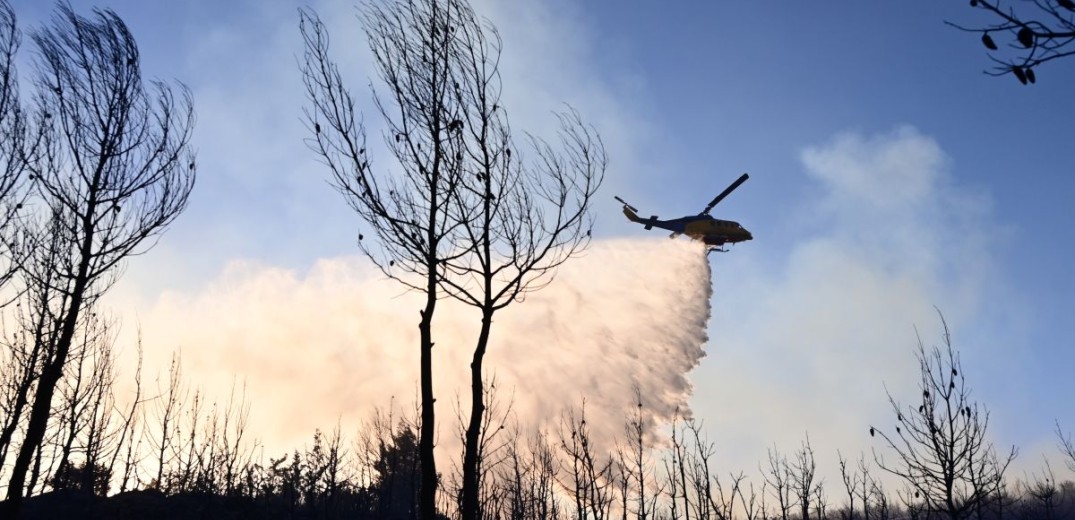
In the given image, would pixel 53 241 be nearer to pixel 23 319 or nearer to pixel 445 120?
pixel 23 319

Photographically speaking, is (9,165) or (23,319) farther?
(23,319)

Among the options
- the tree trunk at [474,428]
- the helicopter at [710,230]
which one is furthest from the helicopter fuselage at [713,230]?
the tree trunk at [474,428]

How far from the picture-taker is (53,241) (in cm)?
1644

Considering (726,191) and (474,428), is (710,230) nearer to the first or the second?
(726,191)

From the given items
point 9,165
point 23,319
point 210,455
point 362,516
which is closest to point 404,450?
point 362,516

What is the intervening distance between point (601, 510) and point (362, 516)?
1642 cm

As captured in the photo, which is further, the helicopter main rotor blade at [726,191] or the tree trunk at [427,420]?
the helicopter main rotor blade at [726,191]

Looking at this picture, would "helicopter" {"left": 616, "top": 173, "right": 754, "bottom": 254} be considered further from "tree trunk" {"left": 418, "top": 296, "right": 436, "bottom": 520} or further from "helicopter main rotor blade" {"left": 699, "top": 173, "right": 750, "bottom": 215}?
"tree trunk" {"left": 418, "top": 296, "right": 436, "bottom": 520}

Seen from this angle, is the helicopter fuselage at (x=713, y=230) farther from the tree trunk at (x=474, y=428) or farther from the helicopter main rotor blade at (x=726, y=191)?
the tree trunk at (x=474, y=428)

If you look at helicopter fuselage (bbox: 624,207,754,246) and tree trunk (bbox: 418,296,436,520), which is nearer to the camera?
tree trunk (bbox: 418,296,436,520)

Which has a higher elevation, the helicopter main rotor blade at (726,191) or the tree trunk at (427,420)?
the helicopter main rotor blade at (726,191)

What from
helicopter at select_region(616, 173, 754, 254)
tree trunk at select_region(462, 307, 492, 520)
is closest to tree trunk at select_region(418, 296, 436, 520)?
tree trunk at select_region(462, 307, 492, 520)

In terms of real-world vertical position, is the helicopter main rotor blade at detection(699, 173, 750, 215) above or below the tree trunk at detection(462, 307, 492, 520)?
above

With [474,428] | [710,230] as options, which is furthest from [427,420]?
[710,230]
